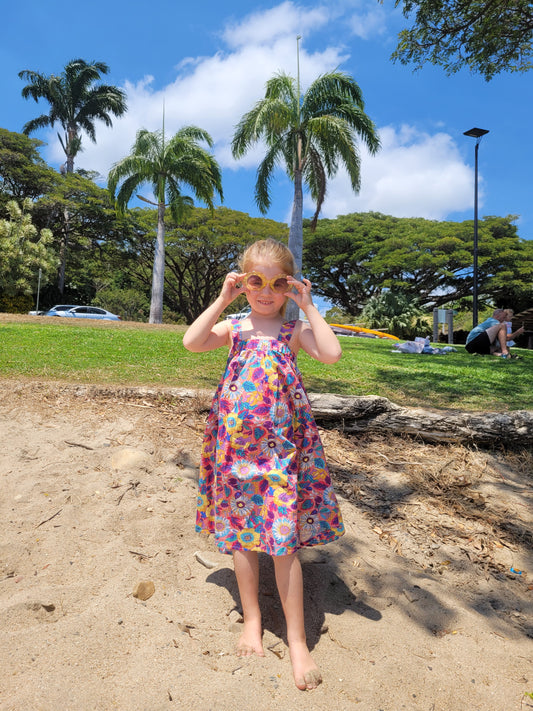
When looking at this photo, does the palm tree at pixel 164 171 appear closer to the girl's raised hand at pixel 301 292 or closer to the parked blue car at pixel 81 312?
the parked blue car at pixel 81 312

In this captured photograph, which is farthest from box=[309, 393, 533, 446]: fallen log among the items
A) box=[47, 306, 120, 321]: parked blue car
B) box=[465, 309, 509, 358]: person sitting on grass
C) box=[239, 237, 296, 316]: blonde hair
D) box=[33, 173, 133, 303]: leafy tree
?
box=[33, 173, 133, 303]: leafy tree

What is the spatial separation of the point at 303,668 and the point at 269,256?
5.66 feet

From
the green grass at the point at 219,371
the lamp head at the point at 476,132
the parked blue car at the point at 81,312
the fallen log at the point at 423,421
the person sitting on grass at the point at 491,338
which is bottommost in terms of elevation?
the fallen log at the point at 423,421

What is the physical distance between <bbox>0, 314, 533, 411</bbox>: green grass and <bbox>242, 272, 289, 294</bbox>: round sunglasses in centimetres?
300

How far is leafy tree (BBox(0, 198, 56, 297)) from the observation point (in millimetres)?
22375

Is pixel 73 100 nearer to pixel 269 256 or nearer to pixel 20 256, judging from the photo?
pixel 20 256

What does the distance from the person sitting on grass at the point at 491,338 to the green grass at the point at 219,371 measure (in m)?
1.83

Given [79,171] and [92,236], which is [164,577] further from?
[79,171]

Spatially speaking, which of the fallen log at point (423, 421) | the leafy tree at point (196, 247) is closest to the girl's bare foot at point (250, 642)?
the fallen log at point (423, 421)

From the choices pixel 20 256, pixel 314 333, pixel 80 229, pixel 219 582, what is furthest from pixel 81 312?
pixel 314 333

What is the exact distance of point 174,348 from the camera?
852 centimetres

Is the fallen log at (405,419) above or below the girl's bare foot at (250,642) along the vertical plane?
above

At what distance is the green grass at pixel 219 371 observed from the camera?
17.9 ft

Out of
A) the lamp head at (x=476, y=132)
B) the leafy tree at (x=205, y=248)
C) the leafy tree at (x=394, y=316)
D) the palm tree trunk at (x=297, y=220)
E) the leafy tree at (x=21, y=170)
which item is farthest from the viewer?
the leafy tree at (x=205, y=248)
